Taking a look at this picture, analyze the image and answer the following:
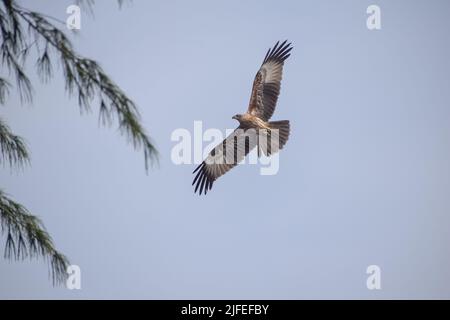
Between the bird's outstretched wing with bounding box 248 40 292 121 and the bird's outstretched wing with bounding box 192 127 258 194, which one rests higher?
the bird's outstretched wing with bounding box 248 40 292 121

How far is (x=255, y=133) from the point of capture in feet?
33.7

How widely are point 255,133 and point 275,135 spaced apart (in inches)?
12.7

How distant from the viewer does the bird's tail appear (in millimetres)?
10125

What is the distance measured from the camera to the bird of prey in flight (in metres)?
10.2

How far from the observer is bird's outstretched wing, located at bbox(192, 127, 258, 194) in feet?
34.0

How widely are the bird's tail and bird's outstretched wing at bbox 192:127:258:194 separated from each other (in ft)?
0.73

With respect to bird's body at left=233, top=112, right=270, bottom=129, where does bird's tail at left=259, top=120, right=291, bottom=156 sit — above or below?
below

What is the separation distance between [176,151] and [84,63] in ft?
22.4

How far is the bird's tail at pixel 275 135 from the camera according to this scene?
10.1 meters

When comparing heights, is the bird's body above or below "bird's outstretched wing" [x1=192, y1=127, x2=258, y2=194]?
above

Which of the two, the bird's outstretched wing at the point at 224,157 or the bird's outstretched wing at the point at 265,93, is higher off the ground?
the bird's outstretched wing at the point at 265,93

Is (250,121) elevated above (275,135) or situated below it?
above
